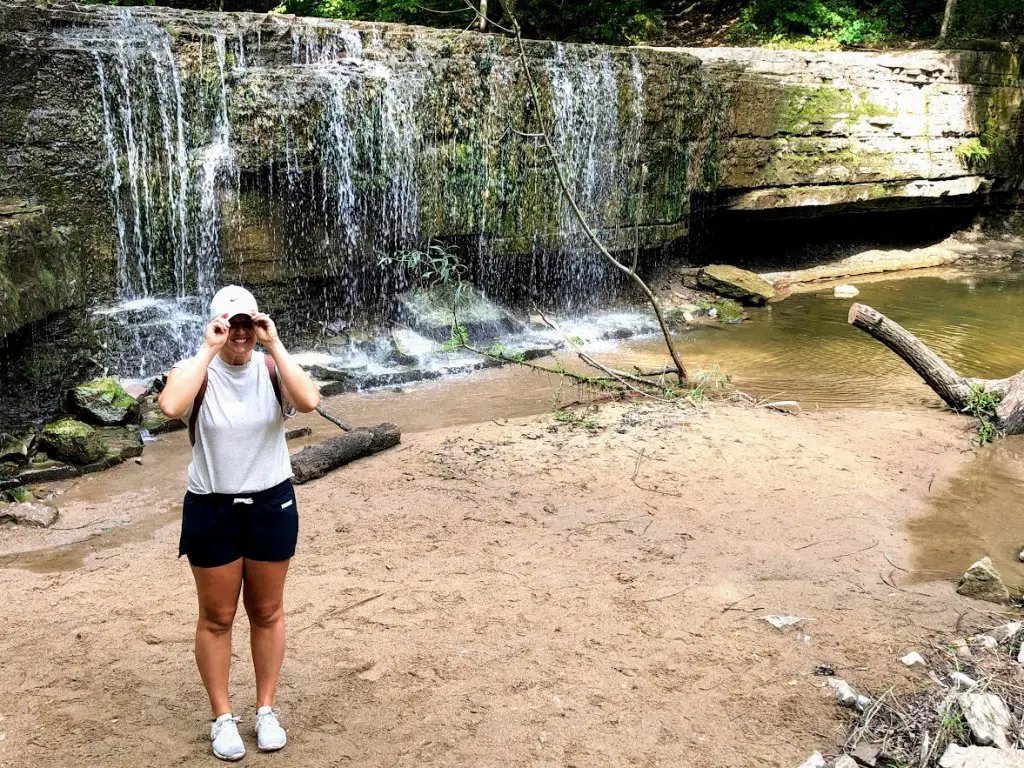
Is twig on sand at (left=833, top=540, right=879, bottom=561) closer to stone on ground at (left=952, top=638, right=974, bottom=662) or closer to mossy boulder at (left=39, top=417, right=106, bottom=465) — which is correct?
stone on ground at (left=952, top=638, right=974, bottom=662)

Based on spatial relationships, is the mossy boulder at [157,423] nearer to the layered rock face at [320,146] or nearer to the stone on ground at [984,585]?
the layered rock face at [320,146]

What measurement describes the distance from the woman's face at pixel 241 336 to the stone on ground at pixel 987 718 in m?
2.74

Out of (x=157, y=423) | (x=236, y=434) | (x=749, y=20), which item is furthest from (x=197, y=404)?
(x=749, y=20)

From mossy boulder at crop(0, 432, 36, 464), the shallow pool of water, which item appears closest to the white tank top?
mossy boulder at crop(0, 432, 36, 464)

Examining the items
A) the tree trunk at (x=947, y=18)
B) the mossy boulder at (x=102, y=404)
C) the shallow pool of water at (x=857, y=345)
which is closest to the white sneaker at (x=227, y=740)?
the mossy boulder at (x=102, y=404)

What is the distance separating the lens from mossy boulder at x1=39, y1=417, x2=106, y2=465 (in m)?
6.41

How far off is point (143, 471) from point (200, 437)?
13.3 ft

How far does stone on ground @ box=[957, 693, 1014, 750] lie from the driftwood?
4194mm

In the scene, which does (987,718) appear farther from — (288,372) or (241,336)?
(241,336)

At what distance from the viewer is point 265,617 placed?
294 cm

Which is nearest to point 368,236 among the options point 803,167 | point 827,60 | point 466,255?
point 466,255

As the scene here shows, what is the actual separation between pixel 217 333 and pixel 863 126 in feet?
43.4

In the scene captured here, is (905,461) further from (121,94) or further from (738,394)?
(121,94)

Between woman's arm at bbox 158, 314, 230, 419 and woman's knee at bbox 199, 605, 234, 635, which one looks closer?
woman's arm at bbox 158, 314, 230, 419
